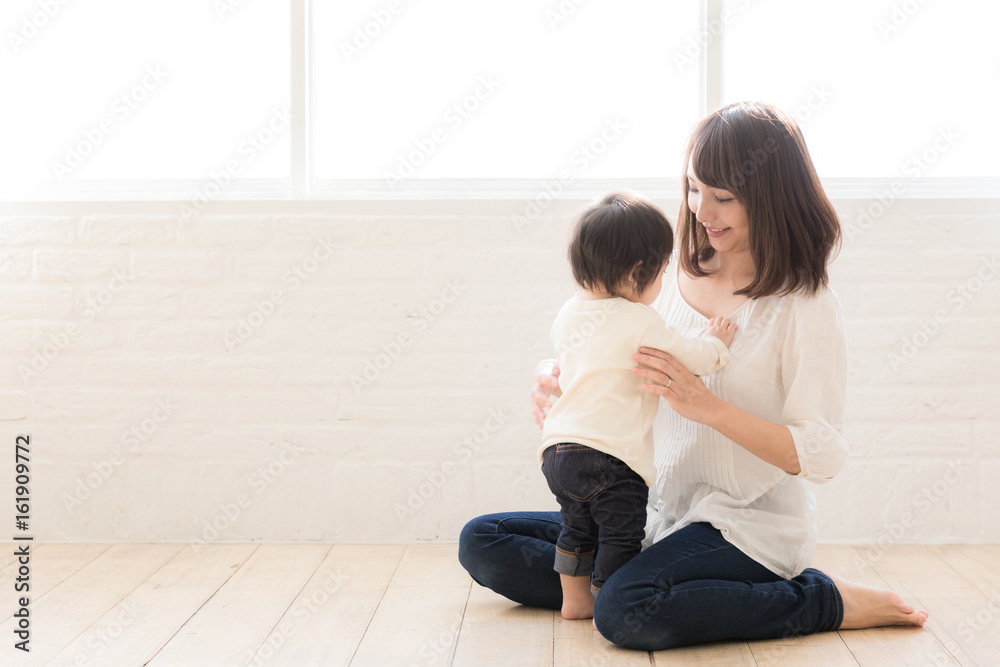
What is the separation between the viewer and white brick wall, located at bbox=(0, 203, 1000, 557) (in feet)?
7.48

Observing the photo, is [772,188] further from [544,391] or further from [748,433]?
[544,391]

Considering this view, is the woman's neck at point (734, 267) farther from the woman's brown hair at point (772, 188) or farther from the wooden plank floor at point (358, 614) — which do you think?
the wooden plank floor at point (358, 614)

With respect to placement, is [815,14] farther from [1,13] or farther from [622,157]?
[1,13]

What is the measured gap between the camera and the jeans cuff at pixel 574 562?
5.33 ft

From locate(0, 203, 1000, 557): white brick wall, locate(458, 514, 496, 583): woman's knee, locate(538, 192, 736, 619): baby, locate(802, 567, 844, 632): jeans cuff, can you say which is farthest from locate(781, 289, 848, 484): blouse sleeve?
locate(0, 203, 1000, 557): white brick wall

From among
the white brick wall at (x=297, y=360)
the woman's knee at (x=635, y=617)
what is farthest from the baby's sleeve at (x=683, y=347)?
the white brick wall at (x=297, y=360)

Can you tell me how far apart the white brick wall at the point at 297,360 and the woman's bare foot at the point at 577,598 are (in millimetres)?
626

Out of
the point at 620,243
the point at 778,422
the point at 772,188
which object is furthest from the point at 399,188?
the point at 778,422

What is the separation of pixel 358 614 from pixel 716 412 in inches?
31.8

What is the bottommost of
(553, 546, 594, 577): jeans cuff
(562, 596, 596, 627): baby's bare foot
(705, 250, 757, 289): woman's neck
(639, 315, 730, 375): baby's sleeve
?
(562, 596, 596, 627): baby's bare foot

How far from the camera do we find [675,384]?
1522 mm

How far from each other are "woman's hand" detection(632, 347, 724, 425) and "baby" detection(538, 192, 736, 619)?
0.02 meters

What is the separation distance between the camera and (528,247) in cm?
228

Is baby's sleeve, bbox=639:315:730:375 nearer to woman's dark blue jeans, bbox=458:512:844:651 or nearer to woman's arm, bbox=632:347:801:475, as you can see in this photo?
woman's arm, bbox=632:347:801:475
